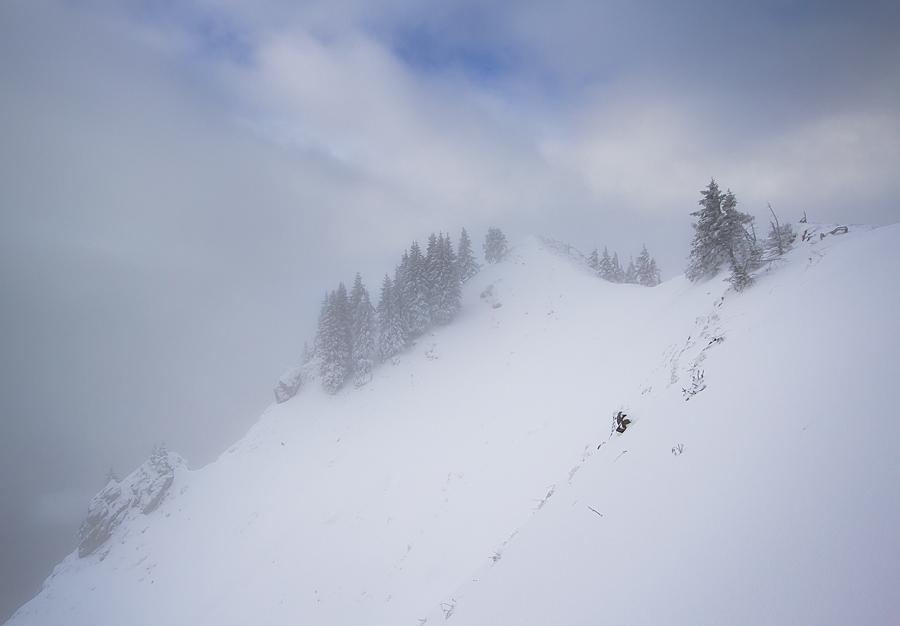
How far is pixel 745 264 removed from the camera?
817 inches

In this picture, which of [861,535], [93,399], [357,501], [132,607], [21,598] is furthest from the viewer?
[93,399]

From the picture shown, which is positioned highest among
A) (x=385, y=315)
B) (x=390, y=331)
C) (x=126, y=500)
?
(x=385, y=315)

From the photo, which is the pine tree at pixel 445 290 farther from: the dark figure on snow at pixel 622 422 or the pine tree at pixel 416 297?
the dark figure on snow at pixel 622 422

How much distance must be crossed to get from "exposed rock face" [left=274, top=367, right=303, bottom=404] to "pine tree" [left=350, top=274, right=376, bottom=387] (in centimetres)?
1017

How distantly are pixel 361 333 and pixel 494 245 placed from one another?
37.9 metres

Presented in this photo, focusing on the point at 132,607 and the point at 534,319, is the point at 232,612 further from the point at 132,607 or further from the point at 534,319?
the point at 534,319

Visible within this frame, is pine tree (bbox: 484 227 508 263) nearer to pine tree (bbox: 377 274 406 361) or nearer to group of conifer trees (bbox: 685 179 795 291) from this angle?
pine tree (bbox: 377 274 406 361)

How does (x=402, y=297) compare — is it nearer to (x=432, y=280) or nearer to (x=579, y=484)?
(x=432, y=280)

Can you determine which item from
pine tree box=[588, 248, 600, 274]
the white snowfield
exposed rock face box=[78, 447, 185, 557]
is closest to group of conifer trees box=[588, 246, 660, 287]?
pine tree box=[588, 248, 600, 274]

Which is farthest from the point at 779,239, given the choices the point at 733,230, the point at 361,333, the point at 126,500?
the point at 126,500

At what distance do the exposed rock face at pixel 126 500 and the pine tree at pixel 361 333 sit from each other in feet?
79.5

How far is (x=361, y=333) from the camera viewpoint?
45281mm

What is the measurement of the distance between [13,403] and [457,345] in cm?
23156

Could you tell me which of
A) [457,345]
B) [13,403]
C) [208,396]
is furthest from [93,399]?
[457,345]
